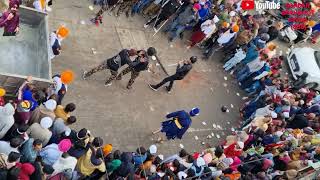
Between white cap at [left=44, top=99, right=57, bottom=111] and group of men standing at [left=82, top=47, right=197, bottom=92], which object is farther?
group of men standing at [left=82, top=47, right=197, bottom=92]

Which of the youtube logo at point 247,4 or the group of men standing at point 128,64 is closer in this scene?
the group of men standing at point 128,64

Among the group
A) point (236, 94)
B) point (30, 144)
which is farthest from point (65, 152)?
point (236, 94)

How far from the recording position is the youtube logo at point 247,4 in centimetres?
1912

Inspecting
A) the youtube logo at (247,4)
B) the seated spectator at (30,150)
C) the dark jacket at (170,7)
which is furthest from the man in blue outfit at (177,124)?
the youtube logo at (247,4)

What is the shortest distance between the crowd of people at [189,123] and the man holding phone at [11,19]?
0.02 m

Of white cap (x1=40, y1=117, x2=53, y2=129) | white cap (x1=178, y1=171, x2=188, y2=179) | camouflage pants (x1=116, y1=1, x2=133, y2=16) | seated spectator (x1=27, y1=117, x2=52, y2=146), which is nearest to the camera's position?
seated spectator (x1=27, y1=117, x2=52, y2=146)

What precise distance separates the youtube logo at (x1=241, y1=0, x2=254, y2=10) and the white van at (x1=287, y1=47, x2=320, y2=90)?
2.61 metres

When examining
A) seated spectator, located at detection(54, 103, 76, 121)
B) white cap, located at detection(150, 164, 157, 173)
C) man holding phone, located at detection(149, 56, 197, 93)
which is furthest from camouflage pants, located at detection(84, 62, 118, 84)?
white cap, located at detection(150, 164, 157, 173)

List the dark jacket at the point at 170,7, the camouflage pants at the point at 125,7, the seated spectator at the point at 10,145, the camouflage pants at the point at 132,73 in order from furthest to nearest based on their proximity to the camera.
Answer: the camouflage pants at the point at 125,7 → the dark jacket at the point at 170,7 → the camouflage pants at the point at 132,73 → the seated spectator at the point at 10,145

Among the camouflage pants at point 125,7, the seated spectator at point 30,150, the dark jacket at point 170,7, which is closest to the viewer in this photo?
the seated spectator at point 30,150

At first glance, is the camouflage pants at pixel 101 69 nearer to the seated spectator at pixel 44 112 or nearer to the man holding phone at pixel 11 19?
the man holding phone at pixel 11 19

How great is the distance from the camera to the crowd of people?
938 centimetres

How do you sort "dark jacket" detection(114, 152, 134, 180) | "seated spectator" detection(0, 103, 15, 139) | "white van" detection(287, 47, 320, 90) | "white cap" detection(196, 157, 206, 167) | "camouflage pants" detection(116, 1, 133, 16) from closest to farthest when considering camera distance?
1. "seated spectator" detection(0, 103, 15, 139)
2. "dark jacket" detection(114, 152, 134, 180)
3. "white cap" detection(196, 157, 206, 167)
4. "camouflage pants" detection(116, 1, 133, 16)
5. "white van" detection(287, 47, 320, 90)

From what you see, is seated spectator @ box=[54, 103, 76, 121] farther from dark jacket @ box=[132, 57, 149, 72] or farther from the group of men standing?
dark jacket @ box=[132, 57, 149, 72]
